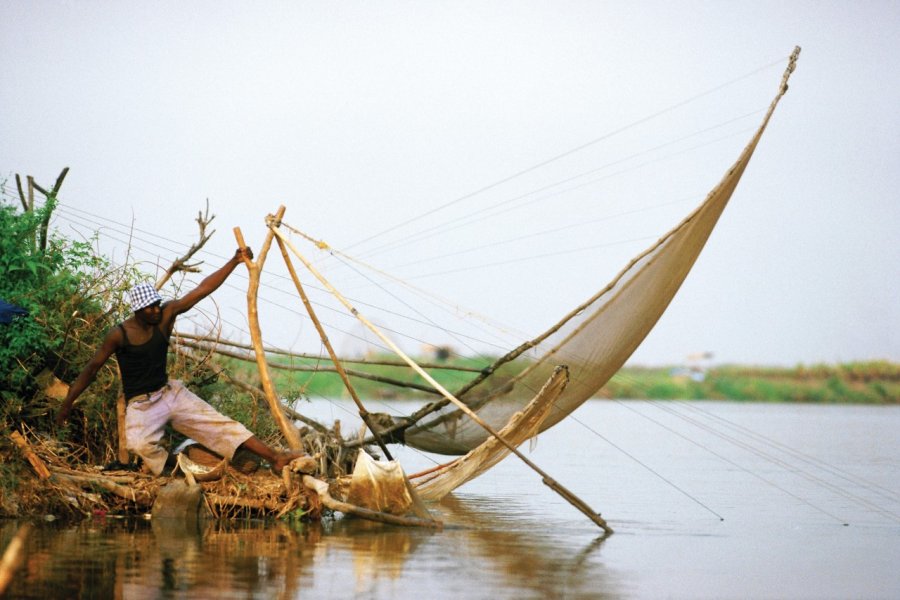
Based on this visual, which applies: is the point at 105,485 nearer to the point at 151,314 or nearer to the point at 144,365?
the point at 144,365

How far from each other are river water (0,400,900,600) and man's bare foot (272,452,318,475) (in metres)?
0.40

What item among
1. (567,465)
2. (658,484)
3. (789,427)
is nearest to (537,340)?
(658,484)

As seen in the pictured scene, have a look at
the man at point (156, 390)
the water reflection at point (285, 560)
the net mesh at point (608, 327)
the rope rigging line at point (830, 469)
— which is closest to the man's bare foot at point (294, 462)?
the man at point (156, 390)

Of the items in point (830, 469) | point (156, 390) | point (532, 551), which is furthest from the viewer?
point (830, 469)

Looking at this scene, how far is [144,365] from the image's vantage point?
23.4ft

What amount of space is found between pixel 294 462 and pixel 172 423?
0.86 meters

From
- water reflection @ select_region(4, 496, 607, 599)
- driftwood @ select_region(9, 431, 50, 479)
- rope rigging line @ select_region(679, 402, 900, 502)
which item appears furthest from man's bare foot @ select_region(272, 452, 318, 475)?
rope rigging line @ select_region(679, 402, 900, 502)

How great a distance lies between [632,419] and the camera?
2991 cm

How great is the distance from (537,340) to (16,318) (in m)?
3.62

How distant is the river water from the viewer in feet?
17.7

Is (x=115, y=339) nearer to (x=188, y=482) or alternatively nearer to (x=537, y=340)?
(x=188, y=482)

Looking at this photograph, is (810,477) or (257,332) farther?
(810,477)

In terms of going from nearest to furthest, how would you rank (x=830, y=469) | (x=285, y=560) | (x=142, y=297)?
(x=285, y=560) → (x=142, y=297) → (x=830, y=469)

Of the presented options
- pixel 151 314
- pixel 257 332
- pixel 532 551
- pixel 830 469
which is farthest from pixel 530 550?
pixel 830 469
